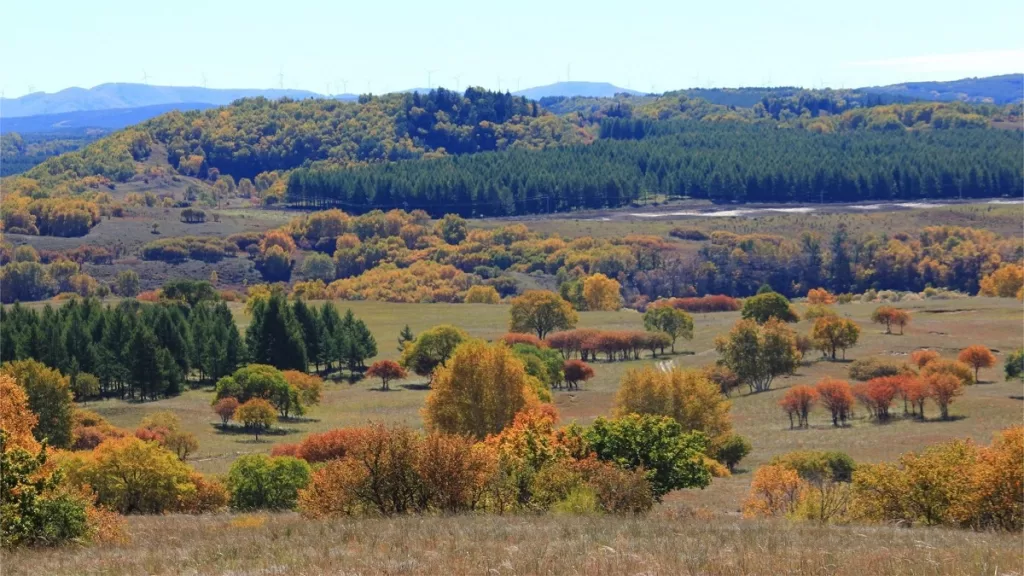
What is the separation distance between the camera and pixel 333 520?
39469mm

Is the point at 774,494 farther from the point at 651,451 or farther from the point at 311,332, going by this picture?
the point at 311,332

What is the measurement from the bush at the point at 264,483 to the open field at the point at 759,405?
1785cm

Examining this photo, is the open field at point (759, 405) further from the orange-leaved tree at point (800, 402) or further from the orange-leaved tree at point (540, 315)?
the orange-leaved tree at point (540, 315)

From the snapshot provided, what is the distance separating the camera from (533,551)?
1199 inches

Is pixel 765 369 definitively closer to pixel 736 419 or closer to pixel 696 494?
pixel 736 419

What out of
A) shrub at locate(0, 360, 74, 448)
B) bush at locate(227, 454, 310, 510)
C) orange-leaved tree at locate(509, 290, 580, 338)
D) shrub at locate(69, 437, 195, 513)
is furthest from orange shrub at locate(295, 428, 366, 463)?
orange-leaved tree at locate(509, 290, 580, 338)

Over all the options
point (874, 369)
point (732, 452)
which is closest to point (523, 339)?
point (874, 369)

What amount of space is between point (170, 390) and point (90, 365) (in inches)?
355

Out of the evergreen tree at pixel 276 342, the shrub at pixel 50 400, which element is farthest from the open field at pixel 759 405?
the shrub at pixel 50 400

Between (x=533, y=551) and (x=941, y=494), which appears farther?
(x=941, y=494)

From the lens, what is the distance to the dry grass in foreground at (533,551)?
28.4 meters

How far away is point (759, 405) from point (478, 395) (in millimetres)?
43812

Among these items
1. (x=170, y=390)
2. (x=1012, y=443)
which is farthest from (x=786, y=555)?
(x=170, y=390)

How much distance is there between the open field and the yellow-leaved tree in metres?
15.9
